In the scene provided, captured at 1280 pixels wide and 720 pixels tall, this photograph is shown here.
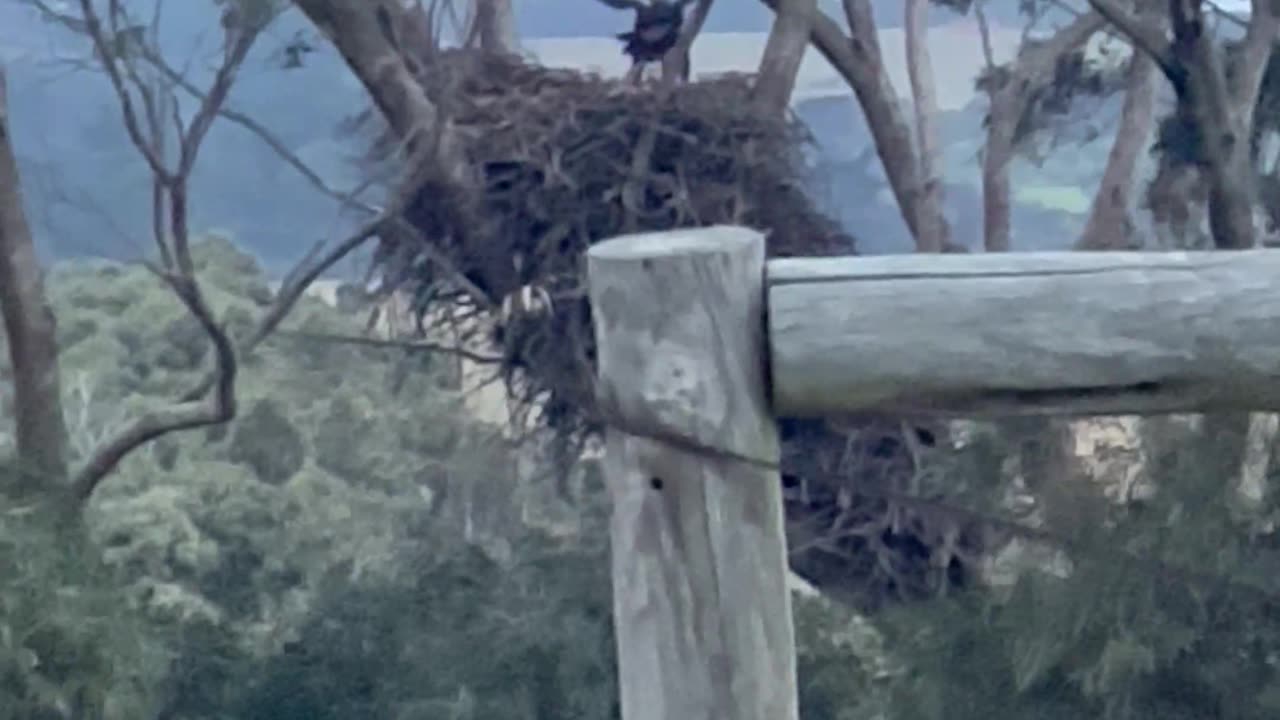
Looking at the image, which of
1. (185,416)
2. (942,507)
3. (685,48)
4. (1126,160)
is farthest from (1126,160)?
(185,416)

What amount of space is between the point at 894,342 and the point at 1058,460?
1948 mm

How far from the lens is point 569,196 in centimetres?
417

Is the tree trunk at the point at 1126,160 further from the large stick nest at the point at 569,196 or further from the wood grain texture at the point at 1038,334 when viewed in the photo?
the wood grain texture at the point at 1038,334

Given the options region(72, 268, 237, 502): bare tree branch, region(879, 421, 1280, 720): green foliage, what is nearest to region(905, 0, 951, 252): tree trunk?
region(879, 421, 1280, 720): green foliage

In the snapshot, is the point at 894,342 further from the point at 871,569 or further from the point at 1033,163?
the point at 1033,163

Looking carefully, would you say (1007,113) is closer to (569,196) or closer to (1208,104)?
(1208,104)

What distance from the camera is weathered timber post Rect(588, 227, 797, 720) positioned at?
1.77 metres

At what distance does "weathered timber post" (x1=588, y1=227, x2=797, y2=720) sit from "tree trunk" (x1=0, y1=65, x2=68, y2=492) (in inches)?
104

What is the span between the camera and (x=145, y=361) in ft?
19.8

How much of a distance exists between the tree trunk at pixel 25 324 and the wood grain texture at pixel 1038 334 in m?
2.76

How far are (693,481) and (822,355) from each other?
15cm

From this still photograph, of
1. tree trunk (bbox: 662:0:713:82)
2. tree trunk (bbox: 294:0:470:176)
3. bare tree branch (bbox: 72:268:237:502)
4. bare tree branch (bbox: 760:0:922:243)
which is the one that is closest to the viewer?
bare tree branch (bbox: 72:268:237:502)

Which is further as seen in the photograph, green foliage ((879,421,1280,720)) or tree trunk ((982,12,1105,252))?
tree trunk ((982,12,1105,252))

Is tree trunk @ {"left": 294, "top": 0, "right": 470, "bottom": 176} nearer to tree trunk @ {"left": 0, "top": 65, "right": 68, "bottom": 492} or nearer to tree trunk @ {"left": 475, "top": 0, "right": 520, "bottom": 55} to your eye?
tree trunk @ {"left": 475, "top": 0, "right": 520, "bottom": 55}
